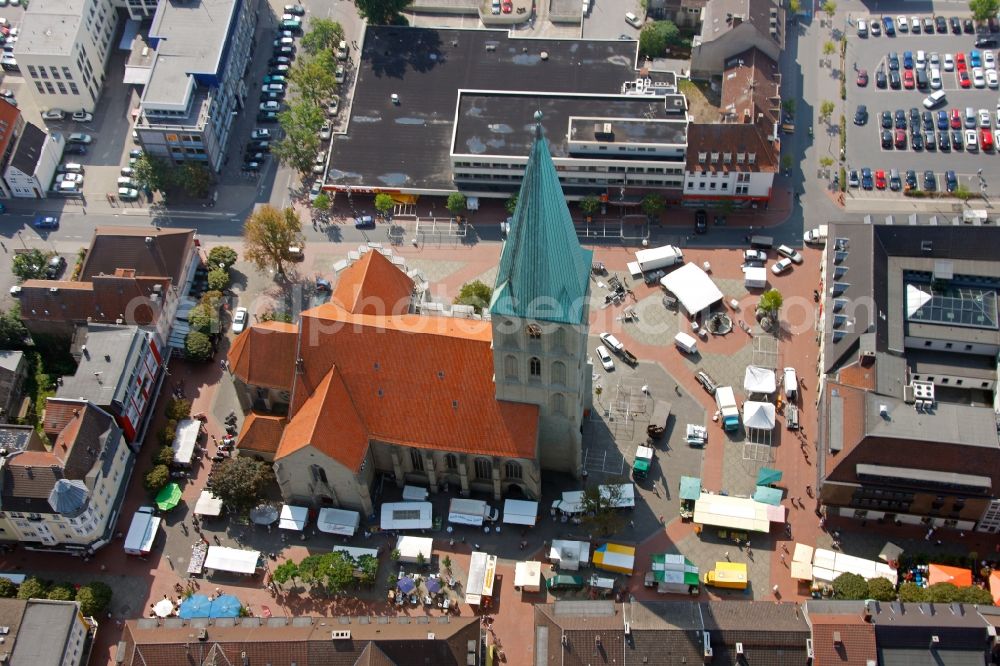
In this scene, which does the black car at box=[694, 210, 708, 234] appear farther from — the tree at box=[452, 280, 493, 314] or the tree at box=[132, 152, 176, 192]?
the tree at box=[132, 152, 176, 192]

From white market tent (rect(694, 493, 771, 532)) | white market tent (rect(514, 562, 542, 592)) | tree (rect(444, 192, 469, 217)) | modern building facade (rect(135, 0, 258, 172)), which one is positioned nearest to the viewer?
white market tent (rect(514, 562, 542, 592))

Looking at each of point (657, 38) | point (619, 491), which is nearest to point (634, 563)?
point (619, 491)

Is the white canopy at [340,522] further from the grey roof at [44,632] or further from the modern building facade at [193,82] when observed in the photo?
the modern building facade at [193,82]

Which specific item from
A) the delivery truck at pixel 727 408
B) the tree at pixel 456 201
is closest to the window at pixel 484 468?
the delivery truck at pixel 727 408

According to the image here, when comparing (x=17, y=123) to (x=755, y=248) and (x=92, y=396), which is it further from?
(x=755, y=248)

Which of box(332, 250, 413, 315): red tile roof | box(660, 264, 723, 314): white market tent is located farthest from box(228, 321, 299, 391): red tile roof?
box(660, 264, 723, 314): white market tent

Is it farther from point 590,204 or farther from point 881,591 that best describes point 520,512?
point 590,204
